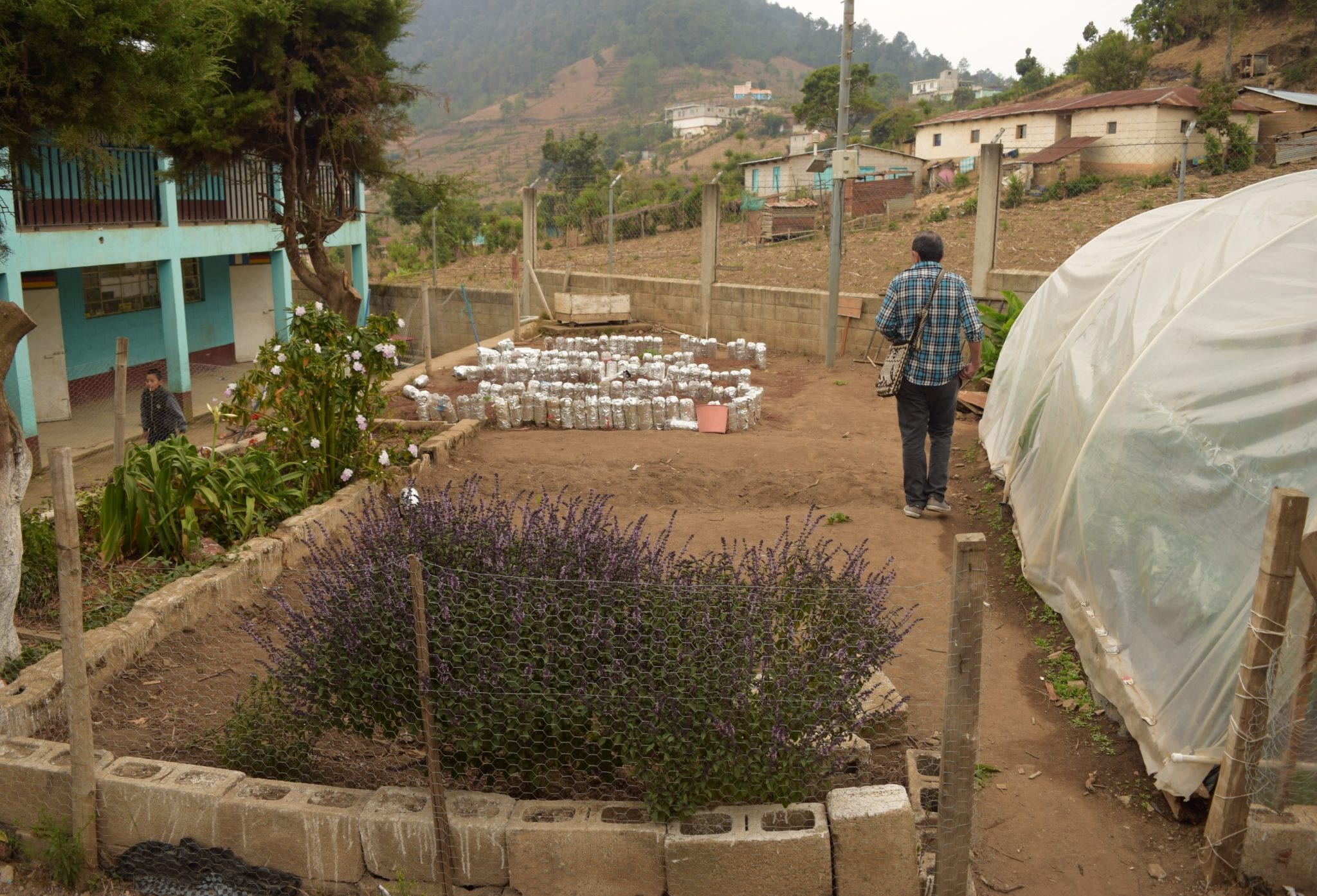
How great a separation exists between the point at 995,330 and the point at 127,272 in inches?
610

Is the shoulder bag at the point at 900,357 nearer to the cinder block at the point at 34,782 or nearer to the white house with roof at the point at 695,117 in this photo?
A: the cinder block at the point at 34,782

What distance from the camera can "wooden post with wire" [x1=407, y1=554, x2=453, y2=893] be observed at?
3.55m

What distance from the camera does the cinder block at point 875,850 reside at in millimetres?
3439

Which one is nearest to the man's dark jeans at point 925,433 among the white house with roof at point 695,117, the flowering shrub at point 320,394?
the flowering shrub at point 320,394

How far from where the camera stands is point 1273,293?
4.62m

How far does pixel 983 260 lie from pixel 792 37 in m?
160

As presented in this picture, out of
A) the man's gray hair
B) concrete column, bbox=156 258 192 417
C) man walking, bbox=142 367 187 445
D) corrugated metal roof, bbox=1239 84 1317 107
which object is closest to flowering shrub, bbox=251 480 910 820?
the man's gray hair

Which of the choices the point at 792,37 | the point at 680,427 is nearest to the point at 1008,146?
the point at 680,427

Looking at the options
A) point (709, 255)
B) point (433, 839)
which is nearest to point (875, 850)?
point (433, 839)

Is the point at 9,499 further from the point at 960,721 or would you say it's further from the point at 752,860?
the point at 960,721

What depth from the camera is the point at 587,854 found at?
3.52 m

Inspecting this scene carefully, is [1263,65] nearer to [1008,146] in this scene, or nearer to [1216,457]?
[1008,146]

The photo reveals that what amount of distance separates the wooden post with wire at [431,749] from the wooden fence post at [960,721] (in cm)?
164

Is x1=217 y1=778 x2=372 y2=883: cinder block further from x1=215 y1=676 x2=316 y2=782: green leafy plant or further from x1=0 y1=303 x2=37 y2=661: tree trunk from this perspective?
x1=0 y1=303 x2=37 y2=661: tree trunk
